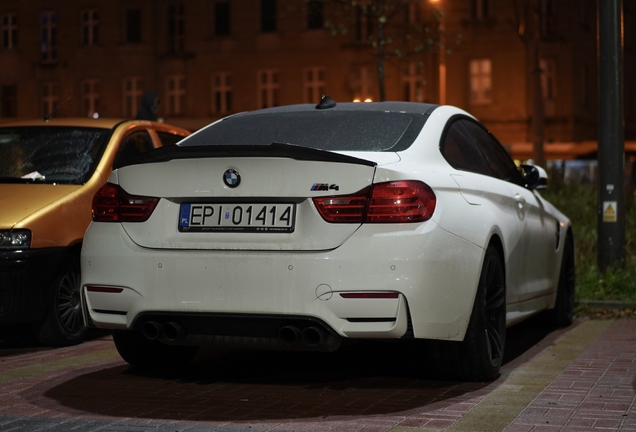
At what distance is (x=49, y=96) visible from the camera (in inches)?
2191

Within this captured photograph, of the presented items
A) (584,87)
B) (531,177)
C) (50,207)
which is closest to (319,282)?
(531,177)

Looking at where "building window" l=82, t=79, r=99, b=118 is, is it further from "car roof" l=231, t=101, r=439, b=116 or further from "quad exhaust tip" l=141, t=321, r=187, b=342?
"quad exhaust tip" l=141, t=321, r=187, b=342

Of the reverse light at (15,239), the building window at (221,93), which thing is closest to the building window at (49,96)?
the building window at (221,93)

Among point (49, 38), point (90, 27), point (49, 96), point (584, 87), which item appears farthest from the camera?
point (49, 96)

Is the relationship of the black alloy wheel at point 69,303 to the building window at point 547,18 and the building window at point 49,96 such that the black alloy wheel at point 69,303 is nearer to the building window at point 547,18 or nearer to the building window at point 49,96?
the building window at point 547,18

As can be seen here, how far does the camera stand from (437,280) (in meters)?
5.45

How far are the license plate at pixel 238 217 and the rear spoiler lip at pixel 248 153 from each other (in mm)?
231

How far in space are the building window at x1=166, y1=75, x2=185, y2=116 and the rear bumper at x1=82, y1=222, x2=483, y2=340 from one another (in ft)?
153

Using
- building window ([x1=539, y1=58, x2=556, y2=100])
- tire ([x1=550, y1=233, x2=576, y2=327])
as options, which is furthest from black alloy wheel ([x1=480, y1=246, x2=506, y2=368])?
building window ([x1=539, y1=58, x2=556, y2=100])

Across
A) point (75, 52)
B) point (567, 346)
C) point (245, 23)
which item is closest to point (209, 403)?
point (567, 346)

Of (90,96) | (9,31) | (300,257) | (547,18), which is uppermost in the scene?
(9,31)

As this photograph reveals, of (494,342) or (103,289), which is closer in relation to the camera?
(103,289)

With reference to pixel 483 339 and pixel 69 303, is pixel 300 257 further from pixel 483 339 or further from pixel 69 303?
pixel 69 303

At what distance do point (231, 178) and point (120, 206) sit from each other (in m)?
0.62
